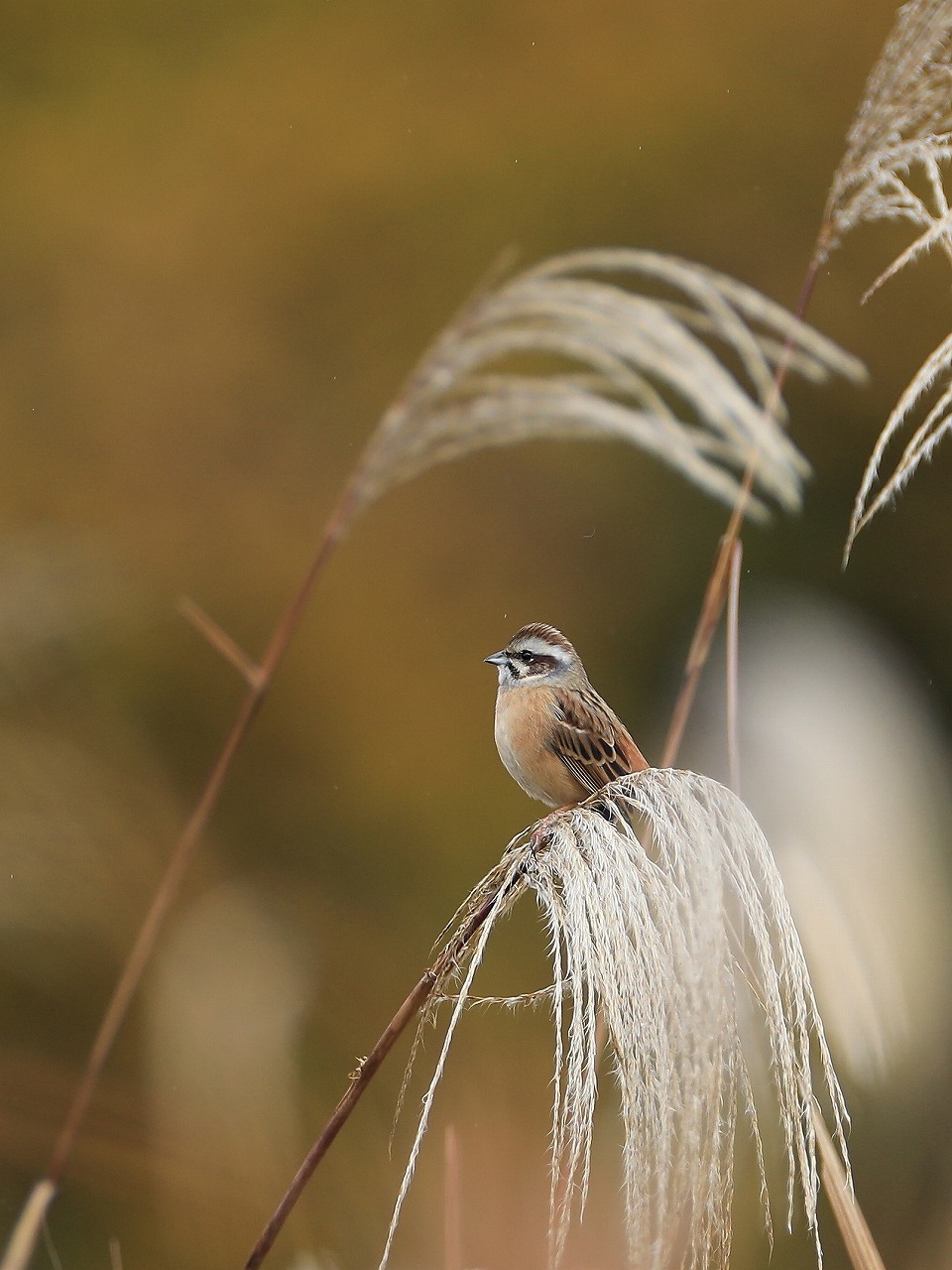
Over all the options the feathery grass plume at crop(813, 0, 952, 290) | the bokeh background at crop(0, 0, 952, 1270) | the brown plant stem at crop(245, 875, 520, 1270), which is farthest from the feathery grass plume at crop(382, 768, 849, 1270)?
the bokeh background at crop(0, 0, 952, 1270)

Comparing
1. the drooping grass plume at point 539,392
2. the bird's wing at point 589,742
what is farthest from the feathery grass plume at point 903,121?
the bird's wing at point 589,742

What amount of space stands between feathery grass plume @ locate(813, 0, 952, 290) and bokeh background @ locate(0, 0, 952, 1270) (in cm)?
98

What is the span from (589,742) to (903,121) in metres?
1.12

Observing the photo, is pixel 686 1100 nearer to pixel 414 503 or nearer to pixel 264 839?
pixel 264 839

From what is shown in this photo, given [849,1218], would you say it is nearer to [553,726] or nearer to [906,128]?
[553,726]

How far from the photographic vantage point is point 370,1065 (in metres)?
1.16

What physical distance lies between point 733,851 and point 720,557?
1.52ft

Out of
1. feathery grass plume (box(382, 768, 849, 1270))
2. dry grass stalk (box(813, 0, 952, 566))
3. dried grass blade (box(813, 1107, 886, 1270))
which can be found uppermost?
dry grass stalk (box(813, 0, 952, 566))

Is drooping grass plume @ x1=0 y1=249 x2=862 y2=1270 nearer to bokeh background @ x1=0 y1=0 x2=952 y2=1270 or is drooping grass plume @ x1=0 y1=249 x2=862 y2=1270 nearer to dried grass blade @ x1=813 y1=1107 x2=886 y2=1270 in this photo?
dried grass blade @ x1=813 y1=1107 x2=886 y2=1270

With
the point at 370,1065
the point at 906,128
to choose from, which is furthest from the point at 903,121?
the point at 370,1065

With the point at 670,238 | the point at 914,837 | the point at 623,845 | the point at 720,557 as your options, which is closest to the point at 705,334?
the point at 670,238

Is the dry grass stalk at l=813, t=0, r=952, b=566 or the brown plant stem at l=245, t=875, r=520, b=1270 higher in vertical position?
the dry grass stalk at l=813, t=0, r=952, b=566

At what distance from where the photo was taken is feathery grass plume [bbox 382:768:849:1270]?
1.05 m

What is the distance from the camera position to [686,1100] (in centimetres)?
105
